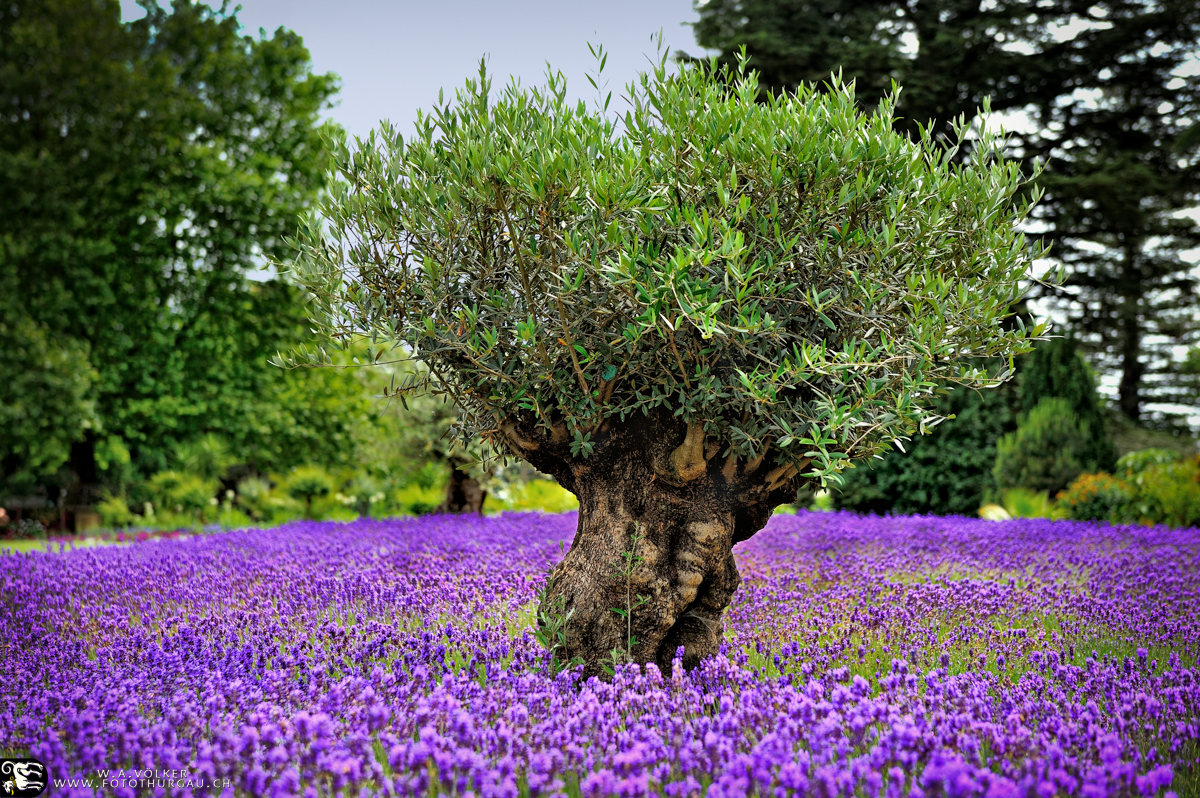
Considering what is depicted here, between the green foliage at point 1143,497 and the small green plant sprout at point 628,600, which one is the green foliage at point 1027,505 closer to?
the green foliage at point 1143,497

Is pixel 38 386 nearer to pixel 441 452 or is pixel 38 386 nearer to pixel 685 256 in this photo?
pixel 441 452

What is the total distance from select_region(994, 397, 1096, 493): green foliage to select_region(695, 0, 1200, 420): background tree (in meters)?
6.17

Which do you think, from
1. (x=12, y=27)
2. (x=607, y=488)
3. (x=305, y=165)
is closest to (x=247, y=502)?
(x=305, y=165)

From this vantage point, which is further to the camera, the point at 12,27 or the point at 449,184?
the point at 12,27

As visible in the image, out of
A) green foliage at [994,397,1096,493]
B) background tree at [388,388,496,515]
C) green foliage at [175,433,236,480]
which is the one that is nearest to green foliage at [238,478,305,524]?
green foliage at [175,433,236,480]

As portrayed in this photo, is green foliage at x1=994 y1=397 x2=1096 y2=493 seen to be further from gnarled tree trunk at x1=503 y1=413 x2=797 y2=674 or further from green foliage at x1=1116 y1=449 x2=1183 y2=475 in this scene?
gnarled tree trunk at x1=503 y1=413 x2=797 y2=674

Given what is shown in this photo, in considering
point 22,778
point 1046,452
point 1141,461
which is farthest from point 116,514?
point 1141,461

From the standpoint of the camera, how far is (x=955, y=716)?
9.91 feet

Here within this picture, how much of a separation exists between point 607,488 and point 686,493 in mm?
459

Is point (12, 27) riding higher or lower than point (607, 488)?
higher

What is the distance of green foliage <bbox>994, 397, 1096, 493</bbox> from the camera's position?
13078 millimetres

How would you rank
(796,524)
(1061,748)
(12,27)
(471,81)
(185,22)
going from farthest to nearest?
(185,22) → (12,27) → (796,524) → (471,81) → (1061,748)

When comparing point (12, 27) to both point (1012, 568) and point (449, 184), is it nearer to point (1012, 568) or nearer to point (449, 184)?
point (449, 184)

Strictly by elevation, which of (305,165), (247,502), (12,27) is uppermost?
(12,27)
